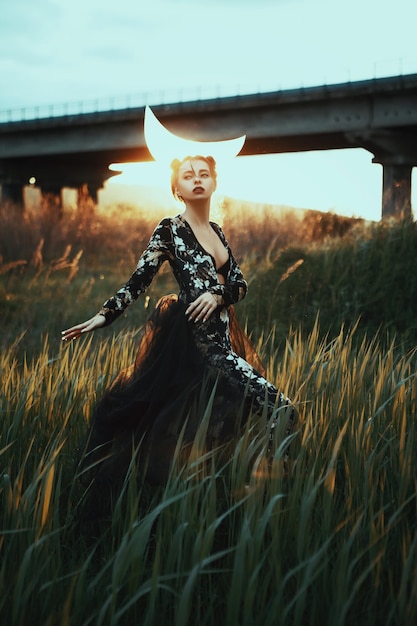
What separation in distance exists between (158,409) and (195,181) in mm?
867

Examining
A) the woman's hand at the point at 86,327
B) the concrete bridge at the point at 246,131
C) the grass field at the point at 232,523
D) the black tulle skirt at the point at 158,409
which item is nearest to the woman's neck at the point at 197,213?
the black tulle skirt at the point at 158,409

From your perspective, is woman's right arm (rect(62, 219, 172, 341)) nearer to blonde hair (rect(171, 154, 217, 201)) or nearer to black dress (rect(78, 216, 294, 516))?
black dress (rect(78, 216, 294, 516))

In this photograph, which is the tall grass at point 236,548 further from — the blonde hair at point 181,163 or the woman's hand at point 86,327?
the blonde hair at point 181,163

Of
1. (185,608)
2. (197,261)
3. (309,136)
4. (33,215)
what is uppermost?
(309,136)

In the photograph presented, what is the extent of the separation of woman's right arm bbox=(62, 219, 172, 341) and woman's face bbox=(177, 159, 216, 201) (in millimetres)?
140

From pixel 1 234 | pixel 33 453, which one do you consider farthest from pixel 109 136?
pixel 33 453

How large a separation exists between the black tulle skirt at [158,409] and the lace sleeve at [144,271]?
115 mm

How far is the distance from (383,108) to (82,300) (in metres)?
11.8

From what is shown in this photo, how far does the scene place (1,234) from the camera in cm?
1118

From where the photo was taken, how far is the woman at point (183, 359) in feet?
8.35

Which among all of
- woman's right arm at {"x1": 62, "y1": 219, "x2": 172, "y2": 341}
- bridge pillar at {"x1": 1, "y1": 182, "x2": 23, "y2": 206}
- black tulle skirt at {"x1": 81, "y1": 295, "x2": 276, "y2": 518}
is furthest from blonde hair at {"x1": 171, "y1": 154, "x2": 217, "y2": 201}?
bridge pillar at {"x1": 1, "y1": 182, "x2": 23, "y2": 206}

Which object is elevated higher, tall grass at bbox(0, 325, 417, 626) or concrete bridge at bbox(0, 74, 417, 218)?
concrete bridge at bbox(0, 74, 417, 218)

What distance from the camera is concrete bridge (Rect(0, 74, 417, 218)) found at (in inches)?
698

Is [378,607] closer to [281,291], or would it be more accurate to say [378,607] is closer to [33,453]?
[33,453]
